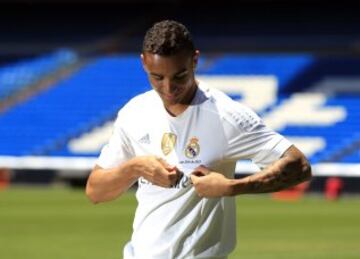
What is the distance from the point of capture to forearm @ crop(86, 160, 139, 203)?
16.4ft

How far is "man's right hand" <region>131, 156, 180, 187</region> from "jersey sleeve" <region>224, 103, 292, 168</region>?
1.01ft

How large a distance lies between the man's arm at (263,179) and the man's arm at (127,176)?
4.7 inches

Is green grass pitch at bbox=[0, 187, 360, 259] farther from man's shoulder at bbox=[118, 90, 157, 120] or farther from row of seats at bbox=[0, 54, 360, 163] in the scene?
man's shoulder at bbox=[118, 90, 157, 120]

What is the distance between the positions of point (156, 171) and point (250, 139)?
482mm

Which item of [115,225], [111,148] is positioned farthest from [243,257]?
[111,148]

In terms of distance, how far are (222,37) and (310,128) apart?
241 inches

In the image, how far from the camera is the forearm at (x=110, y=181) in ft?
16.4

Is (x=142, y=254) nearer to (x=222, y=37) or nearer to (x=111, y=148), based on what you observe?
(x=111, y=148)

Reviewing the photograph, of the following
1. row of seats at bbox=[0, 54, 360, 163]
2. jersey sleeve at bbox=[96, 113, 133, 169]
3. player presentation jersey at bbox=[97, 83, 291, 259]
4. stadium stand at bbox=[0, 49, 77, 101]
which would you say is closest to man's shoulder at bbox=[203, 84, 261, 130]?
player presentation jersey at bbox=[97, 83, 291, 259]

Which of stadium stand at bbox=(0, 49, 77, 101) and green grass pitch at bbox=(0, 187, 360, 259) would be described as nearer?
green grass pitch at bbox=(0, 187, 360, 259)

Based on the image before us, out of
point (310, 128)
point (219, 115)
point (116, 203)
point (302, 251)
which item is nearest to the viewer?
point (219, 115)

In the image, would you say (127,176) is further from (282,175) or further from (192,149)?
(282,175)

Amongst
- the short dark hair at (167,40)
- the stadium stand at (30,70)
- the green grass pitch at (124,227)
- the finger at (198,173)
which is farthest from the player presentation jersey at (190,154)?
the stadium stand at (30,70)

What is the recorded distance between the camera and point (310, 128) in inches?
1364
